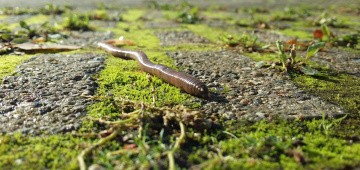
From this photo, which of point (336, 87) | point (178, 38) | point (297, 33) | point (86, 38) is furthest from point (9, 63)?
point (297, 33)

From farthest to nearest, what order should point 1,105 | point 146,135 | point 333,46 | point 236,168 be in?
point 333,46, point 1,105, point 146,135, point 236,168

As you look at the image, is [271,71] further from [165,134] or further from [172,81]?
[165,134]

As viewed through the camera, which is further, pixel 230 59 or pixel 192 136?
pixel 230 59

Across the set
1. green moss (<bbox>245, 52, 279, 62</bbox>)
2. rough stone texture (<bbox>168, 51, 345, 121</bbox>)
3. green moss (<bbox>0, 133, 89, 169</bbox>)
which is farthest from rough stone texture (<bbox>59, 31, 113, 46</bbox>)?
green moss (<bbox>0, 133, 89, 169</bbox>)

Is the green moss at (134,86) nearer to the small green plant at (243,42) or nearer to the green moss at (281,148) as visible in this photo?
the green moss at (281,148)

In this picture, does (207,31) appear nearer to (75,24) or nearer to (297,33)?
(297,33)

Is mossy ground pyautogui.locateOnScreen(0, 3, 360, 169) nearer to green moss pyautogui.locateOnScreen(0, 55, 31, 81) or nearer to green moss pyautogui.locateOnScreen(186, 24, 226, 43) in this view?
green moss pyautogui.locateOnScreen(0, 55, 31, 81)

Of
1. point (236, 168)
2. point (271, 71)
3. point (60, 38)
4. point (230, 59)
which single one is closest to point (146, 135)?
point (236, 168)
